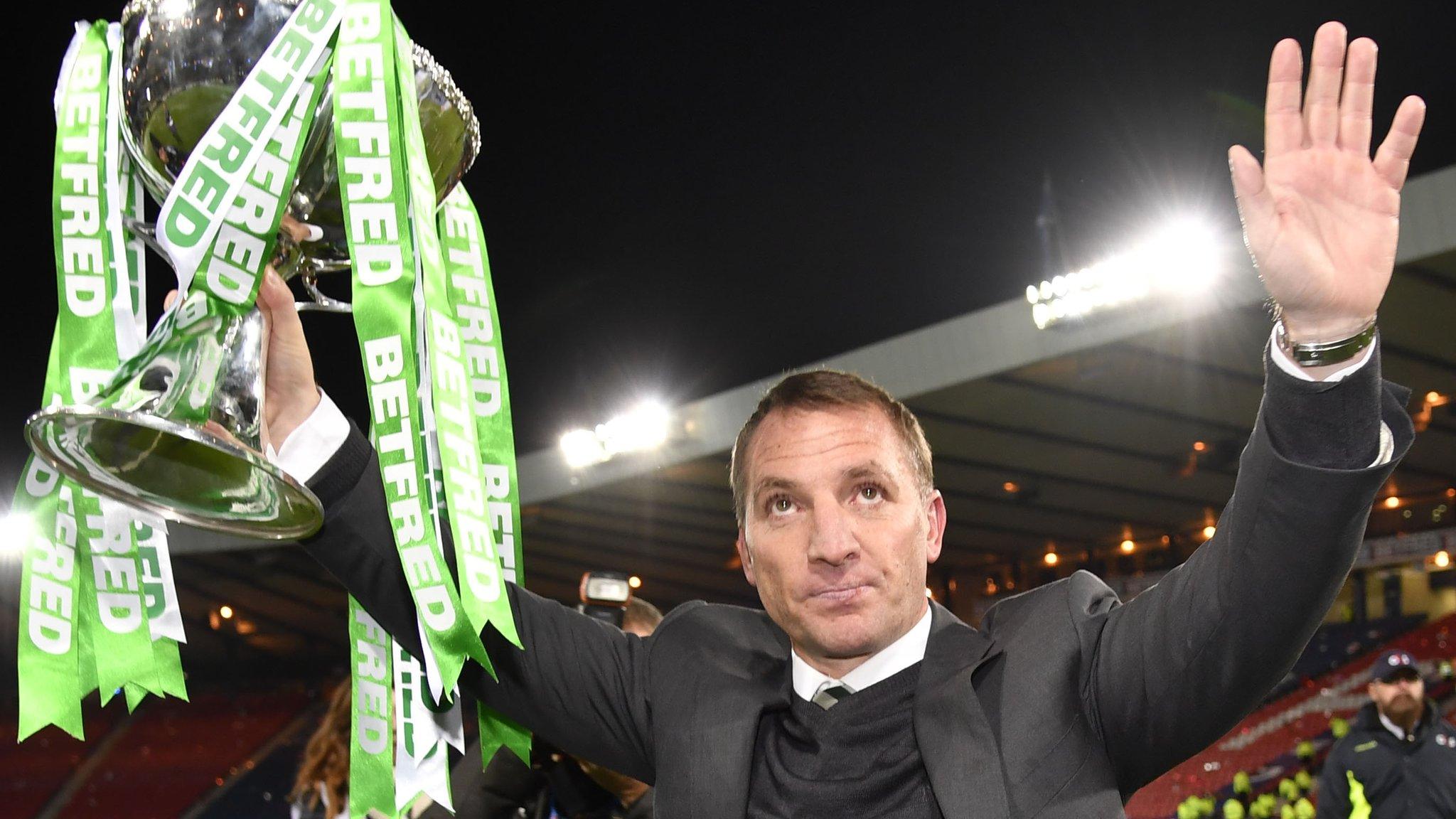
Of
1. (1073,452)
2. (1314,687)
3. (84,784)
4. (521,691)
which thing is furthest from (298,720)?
(521,691)

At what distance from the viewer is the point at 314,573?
1677 centimetres

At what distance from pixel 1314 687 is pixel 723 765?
15766 mm

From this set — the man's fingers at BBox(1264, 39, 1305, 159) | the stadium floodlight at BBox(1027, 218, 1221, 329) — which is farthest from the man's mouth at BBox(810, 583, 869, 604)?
the stadium floodlight at BBox(1027, 218, 1221, 329)

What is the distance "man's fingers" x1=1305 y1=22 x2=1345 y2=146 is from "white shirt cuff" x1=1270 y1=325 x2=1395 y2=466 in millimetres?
189

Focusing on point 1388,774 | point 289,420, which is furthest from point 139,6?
point 1388,774

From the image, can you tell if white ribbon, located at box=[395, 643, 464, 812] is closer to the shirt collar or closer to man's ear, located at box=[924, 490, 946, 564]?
the shirt collar

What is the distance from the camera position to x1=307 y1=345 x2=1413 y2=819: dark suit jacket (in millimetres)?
1232

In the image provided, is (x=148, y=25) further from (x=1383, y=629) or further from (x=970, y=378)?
(x=1383, y=629)

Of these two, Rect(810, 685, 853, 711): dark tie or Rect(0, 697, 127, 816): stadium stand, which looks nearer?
Rect(810, 685, 853, 711): dark tie

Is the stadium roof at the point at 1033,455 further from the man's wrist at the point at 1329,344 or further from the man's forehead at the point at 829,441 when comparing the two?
the man's wrist at the point at 1329,344

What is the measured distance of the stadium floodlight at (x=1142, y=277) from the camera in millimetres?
9047

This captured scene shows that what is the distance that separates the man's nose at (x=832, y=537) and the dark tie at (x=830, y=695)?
0.55ft

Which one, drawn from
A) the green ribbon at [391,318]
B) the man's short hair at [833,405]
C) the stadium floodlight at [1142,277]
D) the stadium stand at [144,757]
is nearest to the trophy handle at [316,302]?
the green ribbon at [391,318]

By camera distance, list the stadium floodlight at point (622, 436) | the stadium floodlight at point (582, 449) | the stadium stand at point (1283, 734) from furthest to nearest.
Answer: the stadium stand at point (1283, 734) < the stadium floodlight at point (582, 449) < the stadium floodlight at point (622, 436)
